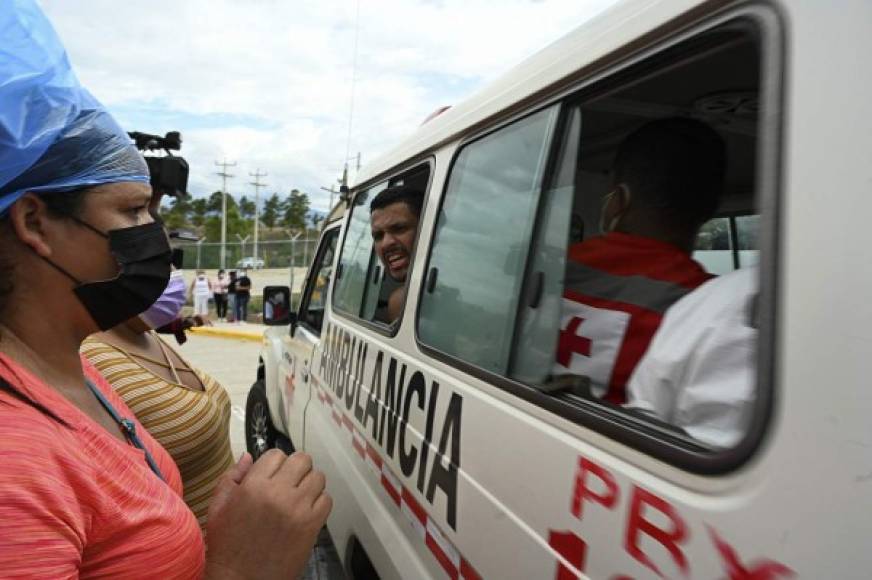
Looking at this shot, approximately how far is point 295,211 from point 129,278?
78.5 meters

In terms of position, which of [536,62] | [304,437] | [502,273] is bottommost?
[304,437]

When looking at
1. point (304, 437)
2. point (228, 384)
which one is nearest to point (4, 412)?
point (304, 437)

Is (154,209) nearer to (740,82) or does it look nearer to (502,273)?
(502,273)

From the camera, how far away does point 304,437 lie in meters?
3.52

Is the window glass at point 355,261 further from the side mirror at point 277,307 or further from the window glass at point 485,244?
the window glass at point 485,244

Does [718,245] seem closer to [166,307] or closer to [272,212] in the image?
[166,307]

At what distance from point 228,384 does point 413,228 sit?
22.2 feet

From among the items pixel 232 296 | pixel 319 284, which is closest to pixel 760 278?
pixel 319 284

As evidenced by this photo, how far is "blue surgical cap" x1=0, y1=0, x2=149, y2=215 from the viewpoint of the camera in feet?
3.31

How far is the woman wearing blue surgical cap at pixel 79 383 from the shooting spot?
893 mm

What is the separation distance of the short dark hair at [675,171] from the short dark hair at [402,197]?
3.64 feet

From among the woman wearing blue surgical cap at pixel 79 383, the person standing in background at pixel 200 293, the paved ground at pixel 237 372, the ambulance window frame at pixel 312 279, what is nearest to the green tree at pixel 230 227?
the person standing in background at pixel 200 293

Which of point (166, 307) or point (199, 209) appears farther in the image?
point (199, 209)

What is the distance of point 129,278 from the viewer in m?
1.35
